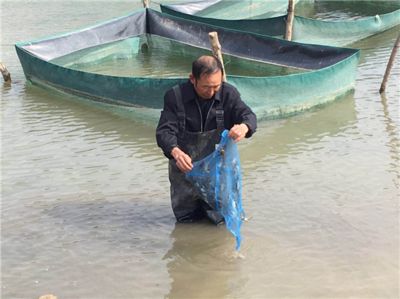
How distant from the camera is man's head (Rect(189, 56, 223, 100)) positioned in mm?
3854

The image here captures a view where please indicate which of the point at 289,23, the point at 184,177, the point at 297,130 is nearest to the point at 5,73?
the point at 289,23

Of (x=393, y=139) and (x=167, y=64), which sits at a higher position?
(x=167, y=64)

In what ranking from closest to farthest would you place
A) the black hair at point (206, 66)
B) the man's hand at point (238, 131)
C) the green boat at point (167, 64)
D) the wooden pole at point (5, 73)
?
the black hair at point (206, 66) < the man's hand at point (238, 131) < the green boat at point (167, 64) < the wooden pole at point (5, 73)

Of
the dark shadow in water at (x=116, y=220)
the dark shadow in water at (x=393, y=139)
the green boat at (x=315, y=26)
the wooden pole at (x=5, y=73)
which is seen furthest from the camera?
the green boat at (x=315, y=26)

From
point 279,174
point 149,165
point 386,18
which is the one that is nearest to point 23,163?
point 149,165

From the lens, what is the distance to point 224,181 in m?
4.46

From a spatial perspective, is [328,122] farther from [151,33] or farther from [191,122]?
[151,33]

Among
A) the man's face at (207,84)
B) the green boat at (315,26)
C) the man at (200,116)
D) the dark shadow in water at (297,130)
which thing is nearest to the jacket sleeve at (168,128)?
the man at (200,116)

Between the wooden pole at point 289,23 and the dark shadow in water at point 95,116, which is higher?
the wooden pole at point 289,23

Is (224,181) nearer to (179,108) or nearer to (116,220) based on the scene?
(179,108)

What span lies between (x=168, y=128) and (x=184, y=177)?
633 mm

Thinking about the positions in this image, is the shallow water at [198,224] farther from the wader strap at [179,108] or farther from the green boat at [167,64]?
the wader strap at [179,108]

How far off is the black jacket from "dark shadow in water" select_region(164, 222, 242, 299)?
3.11 feet

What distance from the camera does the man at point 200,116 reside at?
3932 mm
